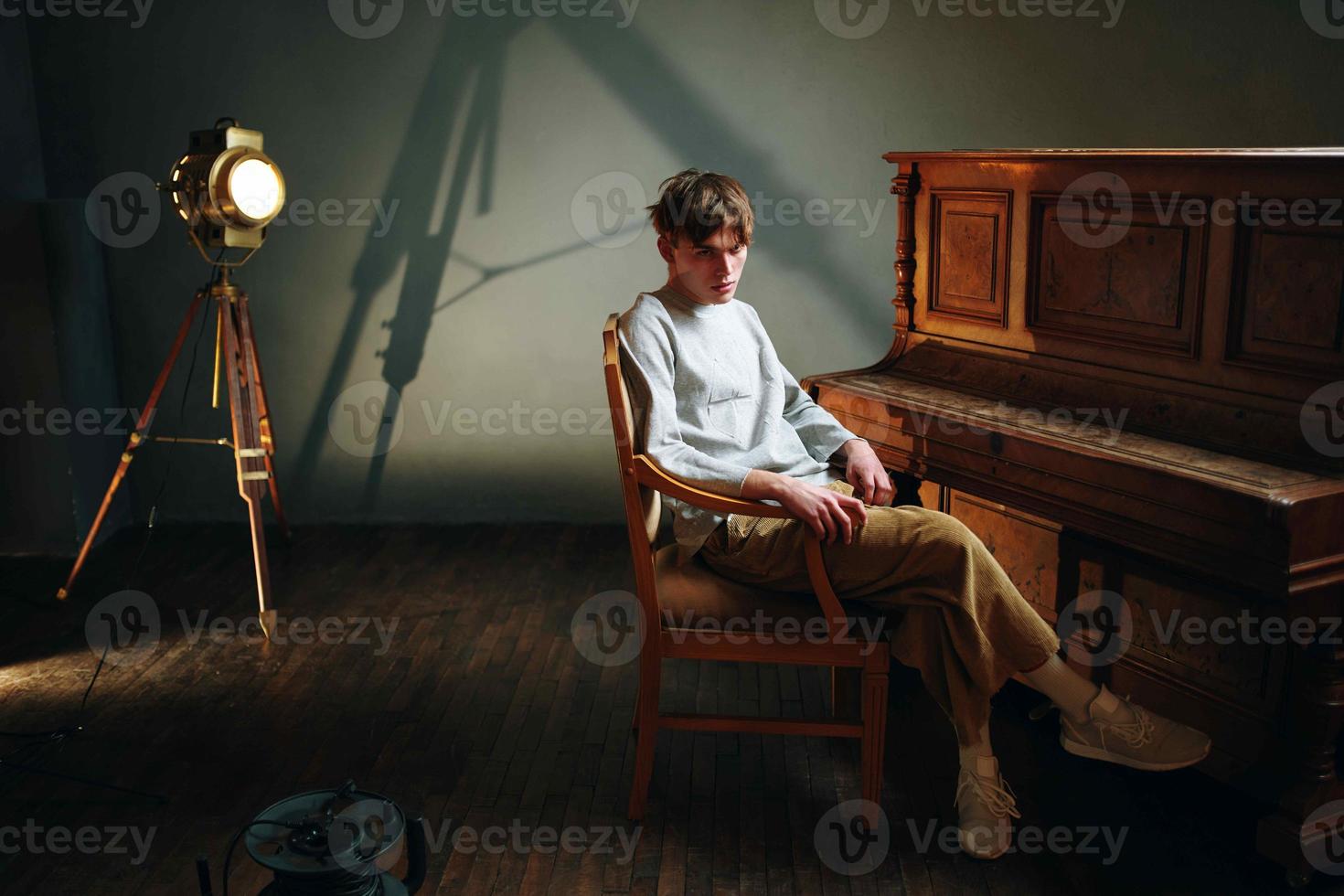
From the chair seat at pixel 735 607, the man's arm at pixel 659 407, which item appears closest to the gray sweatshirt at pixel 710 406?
the man's arm at pixel 659 407

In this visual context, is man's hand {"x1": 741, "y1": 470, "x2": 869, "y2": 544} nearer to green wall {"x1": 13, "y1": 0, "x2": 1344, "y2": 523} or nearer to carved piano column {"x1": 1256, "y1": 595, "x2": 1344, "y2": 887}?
carved piano column {"x1": 1256, "y1": 595, "x2": 1344, "y2": 887}

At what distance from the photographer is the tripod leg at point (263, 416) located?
3.84 meters

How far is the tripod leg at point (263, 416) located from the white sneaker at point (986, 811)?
256 centimetres

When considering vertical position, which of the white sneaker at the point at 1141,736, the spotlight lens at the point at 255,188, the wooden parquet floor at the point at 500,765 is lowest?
the wooden parquet floor at the point at 500,765

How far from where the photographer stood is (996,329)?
123 inches

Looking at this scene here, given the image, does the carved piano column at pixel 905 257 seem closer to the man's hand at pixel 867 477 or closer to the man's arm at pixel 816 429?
the man's arm at pixel 816 429

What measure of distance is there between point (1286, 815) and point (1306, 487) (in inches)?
27.6

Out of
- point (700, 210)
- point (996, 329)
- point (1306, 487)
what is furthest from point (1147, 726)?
point (700, 210)

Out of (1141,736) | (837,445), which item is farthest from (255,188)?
(1141,736)

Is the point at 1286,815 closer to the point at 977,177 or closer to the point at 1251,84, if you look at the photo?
the point at 977,177

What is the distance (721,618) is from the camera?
254 centimetres

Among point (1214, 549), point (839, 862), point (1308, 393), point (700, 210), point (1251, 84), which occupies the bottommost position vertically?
point (839, 862)

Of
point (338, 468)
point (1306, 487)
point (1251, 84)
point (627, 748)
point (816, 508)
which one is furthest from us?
point (338, 468)

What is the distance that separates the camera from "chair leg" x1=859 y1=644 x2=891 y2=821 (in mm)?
2482
